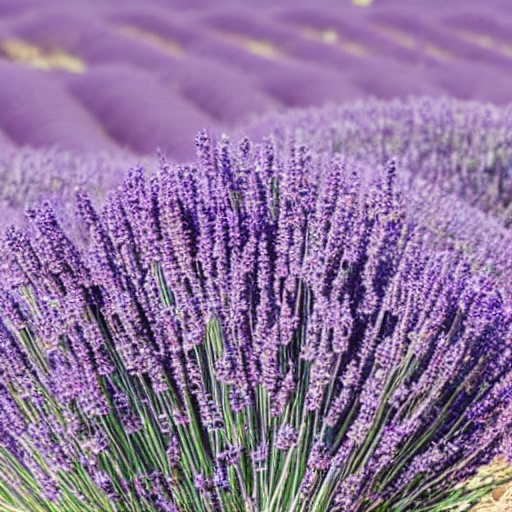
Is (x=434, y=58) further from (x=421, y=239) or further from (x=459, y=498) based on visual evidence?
(x=459, y=498)

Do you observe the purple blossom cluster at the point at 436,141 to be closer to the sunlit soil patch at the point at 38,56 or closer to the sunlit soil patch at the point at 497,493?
the sunlit soil patch at the point at 497,493

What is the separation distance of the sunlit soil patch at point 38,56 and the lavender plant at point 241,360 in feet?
11.5

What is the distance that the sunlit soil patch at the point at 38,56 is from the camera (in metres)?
4.22

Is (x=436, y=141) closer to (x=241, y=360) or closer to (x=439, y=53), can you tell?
(x=241, y=360)

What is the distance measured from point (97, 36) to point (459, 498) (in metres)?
3.91

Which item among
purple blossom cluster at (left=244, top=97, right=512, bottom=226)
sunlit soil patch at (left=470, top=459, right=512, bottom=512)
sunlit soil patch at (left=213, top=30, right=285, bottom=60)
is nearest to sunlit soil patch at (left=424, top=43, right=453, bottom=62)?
sunlit soil patch at (left=213, top=30, right=285, bottom=60)

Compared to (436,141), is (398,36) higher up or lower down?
higher up

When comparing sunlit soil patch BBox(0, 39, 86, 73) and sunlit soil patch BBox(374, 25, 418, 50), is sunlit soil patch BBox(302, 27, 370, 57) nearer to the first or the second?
sunlit soil patch BBox(374, 25, 418, 50)

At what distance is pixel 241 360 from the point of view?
32.8 inches

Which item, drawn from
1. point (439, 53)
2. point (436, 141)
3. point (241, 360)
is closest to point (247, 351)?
point (241, 360)

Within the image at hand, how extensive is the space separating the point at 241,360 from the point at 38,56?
12.5ft

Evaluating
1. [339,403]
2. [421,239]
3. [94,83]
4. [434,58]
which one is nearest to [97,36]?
[94,83]

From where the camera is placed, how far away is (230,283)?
0.88 m

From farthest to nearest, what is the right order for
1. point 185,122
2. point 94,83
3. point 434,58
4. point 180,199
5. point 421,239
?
1. point 434,58
2. point 94,83
3. point 185,122
4. point 421,239
5. point 180,199
